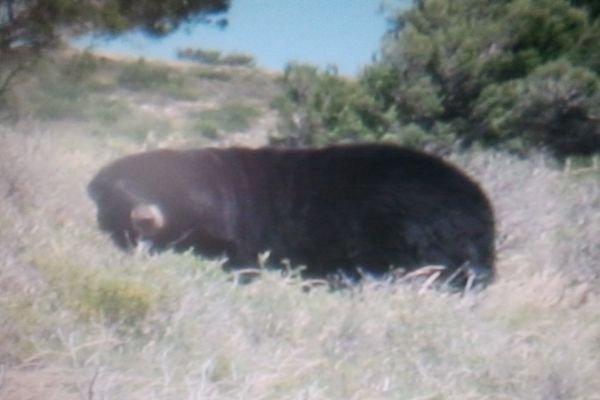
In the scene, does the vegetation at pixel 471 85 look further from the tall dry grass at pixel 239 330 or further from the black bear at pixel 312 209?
the tall dry grass at pixel 239 330

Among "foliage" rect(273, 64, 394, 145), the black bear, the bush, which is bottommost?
the bush

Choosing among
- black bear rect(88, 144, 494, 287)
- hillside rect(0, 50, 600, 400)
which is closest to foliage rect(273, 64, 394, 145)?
hillside rect(0, 50, 600, 400)

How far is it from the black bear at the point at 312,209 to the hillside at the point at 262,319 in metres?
0.33

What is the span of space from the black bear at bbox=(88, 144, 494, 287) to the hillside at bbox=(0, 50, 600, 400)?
327 mm

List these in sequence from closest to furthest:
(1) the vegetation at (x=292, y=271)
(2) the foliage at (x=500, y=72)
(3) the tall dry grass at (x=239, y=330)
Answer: (3) the tall dry grass at (x=239, y=330) < (1) the vegetation at (x=292, y=271) < (2) the foliage at (x=500, y=72)

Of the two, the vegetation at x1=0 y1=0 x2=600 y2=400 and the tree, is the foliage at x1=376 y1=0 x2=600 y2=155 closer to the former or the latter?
the vegetation at x1=0 y1=0 x2=600 y2=400

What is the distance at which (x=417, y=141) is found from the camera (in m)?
11.3

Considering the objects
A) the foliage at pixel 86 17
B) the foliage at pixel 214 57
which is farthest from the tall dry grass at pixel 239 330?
the foliage at pixel 214 57

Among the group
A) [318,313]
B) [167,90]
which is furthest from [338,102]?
[318,313]

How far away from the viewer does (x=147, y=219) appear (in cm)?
772

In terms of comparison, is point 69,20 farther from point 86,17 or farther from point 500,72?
point 500,72

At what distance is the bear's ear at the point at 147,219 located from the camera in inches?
304

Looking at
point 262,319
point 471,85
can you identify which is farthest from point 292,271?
point 471,85

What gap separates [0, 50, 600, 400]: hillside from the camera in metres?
5.51
